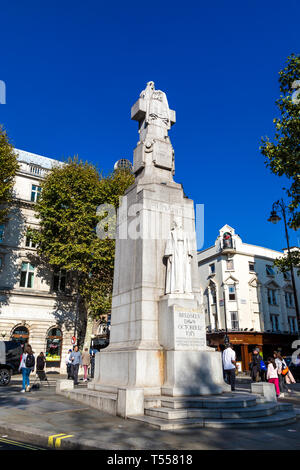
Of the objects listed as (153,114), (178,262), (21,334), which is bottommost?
(21,334)

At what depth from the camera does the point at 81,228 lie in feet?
97.2

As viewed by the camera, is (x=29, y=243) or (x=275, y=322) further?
(x=275, y=322)

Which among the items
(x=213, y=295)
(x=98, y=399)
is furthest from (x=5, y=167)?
(x=213, y=295)

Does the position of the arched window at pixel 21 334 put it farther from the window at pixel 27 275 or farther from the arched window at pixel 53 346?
the window at pixel 27 275

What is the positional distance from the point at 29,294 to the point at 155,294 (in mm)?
23938

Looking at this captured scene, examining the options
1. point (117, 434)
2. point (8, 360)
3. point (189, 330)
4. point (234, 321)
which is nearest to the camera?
point (117, 434)

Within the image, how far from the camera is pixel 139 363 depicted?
33.6 ft

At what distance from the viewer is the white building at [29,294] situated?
3180cm

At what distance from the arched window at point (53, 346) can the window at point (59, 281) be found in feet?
12.3

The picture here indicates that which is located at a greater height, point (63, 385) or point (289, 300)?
point (289, 300)

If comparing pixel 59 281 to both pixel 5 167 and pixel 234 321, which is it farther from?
pixel 234 321
